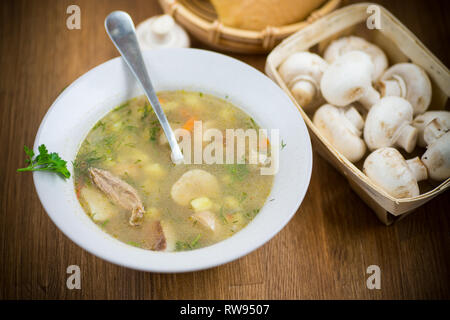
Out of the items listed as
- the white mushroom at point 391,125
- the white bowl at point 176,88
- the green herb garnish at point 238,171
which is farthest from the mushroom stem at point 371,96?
the green herb garnish at point 238,171

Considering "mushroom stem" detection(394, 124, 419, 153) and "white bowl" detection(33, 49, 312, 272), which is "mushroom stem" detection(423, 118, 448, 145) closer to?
"mushroom stem" detection(394, 124, 419, 153)

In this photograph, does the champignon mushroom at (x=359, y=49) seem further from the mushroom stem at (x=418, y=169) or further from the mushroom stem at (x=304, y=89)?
the mushroom stem at (x=418, y=169)

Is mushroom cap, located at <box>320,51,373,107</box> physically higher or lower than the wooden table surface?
higher

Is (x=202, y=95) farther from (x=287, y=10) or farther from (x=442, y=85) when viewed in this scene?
(x=442, y=85)

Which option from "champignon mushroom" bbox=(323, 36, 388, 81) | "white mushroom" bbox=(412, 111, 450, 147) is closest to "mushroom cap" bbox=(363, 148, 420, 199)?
"white mushroom" bbox=(412, 111, 450, 147)

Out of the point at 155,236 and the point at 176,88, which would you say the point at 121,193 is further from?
the point at 176,88

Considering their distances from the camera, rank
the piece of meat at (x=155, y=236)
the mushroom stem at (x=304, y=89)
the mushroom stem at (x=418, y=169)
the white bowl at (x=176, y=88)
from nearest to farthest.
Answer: the white bowl at (x=176, y=88) → the piece of meat at (x=155, y=236) → the mushroom stem at (x=418, y=169) → the mushroom stem at (x=304, y=89)

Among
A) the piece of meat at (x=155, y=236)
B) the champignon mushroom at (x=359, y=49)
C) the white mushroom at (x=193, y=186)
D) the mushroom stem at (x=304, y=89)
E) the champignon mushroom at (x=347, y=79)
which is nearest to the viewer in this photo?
the piece of meat at (x=155, y=236)

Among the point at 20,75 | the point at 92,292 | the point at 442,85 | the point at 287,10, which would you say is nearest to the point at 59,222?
the point at 92,292

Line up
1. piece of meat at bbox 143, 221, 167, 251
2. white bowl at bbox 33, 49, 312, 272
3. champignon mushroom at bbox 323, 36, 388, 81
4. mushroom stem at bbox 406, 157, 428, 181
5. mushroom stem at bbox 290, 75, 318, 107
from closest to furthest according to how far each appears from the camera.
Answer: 1. white bowl at bbox 33, 49, 312, 272
2. piece of meat at bbox 143, 221, 167, 251
3. mushroom stem at bbox 406, 157, 428, 181
4. mushroom stem at bbox 290, 75, 318, 107
5. champignon mushroom at bbox 323, 36, 388, 81
